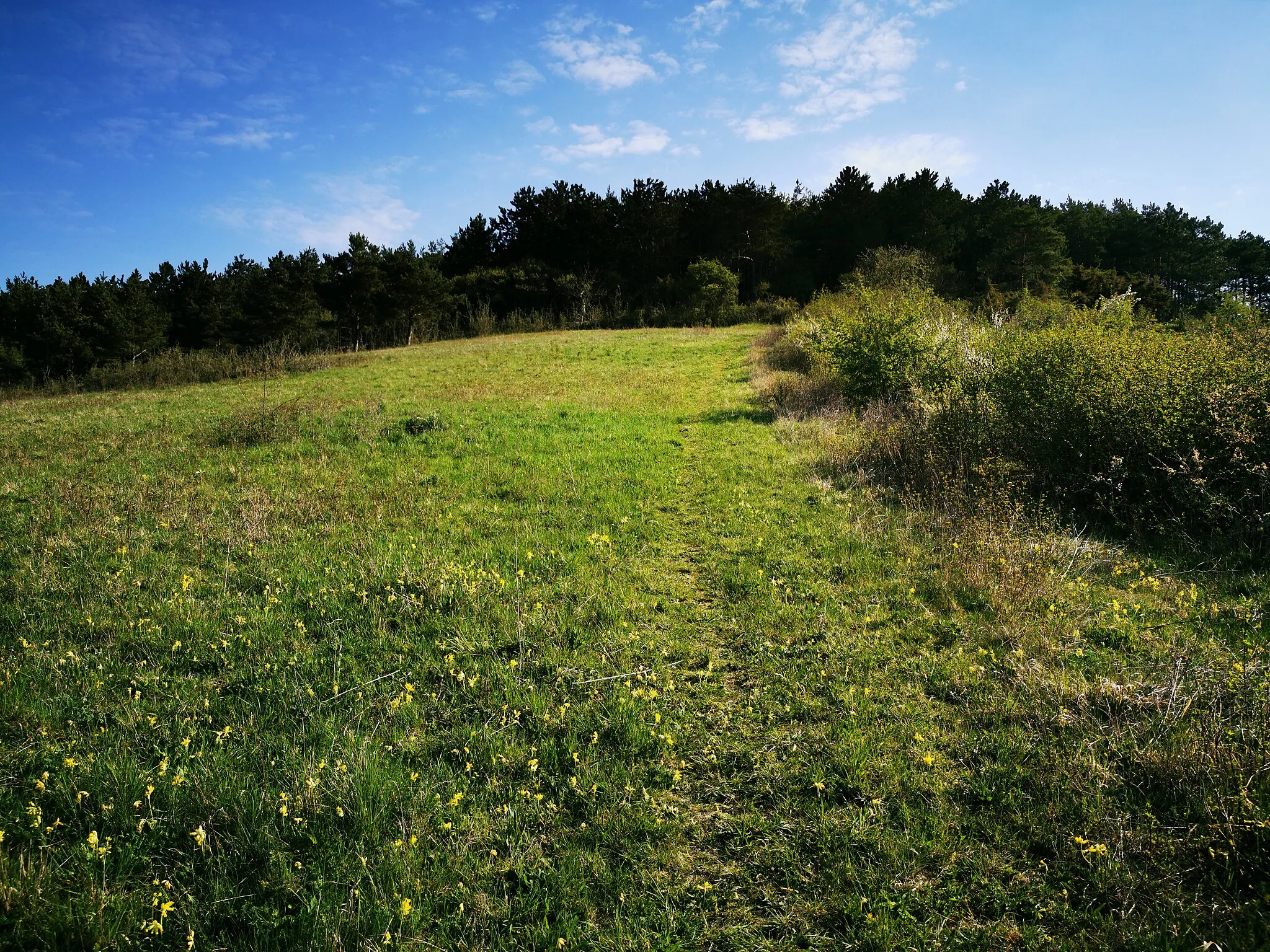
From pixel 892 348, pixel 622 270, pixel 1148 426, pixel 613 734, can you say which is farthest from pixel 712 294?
pixel 613 734

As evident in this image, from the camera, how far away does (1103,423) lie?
8.05 m

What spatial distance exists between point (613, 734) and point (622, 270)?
6941 cm

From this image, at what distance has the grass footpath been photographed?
2857 mm

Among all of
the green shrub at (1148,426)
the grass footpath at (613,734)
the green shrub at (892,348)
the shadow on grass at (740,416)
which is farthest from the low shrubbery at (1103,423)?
the shadow on grass at (740,416)

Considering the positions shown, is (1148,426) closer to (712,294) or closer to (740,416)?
(740,416)

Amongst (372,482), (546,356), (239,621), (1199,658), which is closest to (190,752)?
(239,621)

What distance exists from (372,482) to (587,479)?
370 cm

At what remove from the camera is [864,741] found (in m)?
3.97

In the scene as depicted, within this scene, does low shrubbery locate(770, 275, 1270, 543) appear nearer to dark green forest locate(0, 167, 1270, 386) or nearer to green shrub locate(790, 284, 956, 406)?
green shrub locate(790, 284, 956, 406)

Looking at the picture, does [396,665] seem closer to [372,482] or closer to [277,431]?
[372,482]

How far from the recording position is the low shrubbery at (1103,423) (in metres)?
7.02

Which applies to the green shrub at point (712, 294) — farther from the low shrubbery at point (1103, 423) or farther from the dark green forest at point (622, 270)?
the low shrubbery at point (1103, 423)

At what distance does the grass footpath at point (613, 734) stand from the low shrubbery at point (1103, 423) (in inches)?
63.2

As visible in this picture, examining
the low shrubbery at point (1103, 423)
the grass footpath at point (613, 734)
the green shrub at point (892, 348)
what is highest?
the green shrub at point (892, 348)
